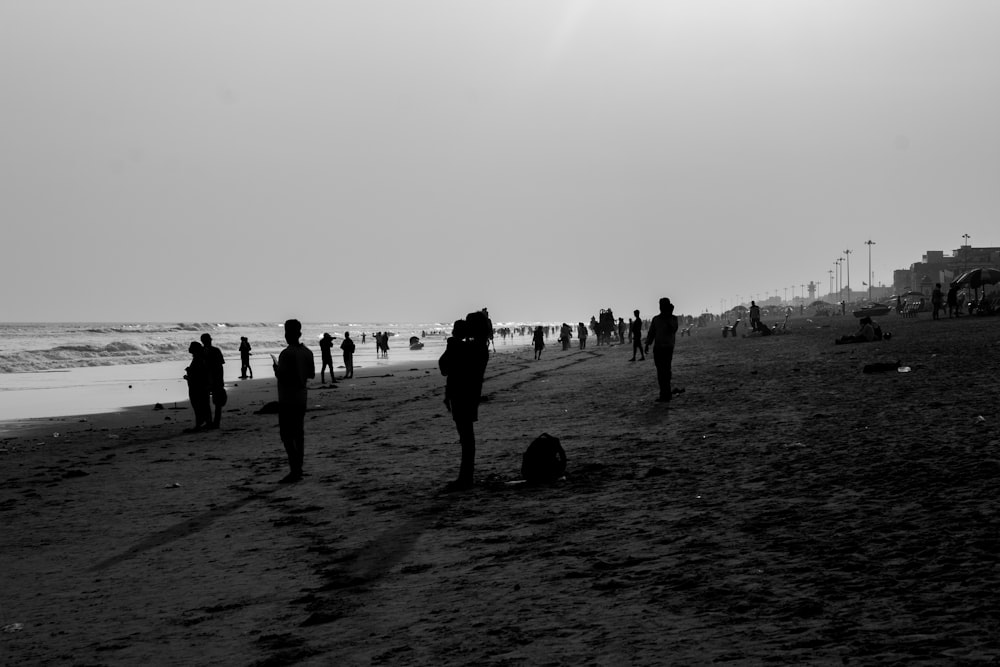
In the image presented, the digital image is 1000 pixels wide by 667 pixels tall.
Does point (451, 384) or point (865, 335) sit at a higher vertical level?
point (865, 335)

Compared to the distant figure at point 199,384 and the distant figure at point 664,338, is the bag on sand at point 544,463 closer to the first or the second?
the distant figure at point 664,338

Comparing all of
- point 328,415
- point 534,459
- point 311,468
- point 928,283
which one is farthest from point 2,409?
point 928,283

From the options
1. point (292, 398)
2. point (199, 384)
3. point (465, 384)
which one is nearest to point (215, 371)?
point (199, 384)

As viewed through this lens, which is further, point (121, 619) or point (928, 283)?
point (928, 283)

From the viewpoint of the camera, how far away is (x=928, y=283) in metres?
111

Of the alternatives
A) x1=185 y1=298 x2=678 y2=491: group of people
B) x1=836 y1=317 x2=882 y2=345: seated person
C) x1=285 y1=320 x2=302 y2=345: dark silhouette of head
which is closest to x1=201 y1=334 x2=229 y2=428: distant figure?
x1=185 y1=298 x2=678 y2=491: group of people

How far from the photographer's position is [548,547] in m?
6.87

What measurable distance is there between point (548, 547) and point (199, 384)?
12.2 meters

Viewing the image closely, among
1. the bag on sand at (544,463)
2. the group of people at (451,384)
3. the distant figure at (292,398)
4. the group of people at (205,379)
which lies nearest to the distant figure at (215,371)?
the group of people at (205,379)

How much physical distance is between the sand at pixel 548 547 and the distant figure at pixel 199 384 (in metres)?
2.63

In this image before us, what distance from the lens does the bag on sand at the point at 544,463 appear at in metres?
9.79

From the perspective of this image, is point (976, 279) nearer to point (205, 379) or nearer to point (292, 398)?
point (205, 379)

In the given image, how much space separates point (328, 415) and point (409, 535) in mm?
13161

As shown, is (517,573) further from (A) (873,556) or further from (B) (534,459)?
(B) (534,459)
